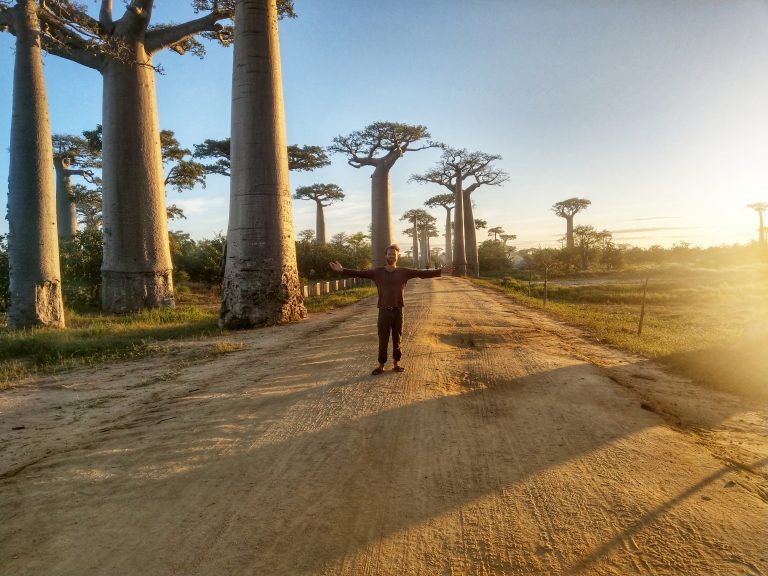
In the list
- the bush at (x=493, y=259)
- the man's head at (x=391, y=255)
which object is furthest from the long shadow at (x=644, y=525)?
the bush at (x=493, y=259)

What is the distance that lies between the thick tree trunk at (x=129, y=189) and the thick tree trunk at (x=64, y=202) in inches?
641

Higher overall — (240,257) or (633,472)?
(240,257)

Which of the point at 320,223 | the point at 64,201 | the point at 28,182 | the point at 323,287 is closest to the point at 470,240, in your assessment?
the point at 320,223

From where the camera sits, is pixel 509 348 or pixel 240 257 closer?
pixel 509 348

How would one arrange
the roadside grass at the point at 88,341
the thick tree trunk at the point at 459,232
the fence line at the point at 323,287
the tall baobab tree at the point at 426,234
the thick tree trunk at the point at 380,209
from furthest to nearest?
1. the tall baobab tree at the point at 426,234
2. the thick tree trunk at the point at 459,232
3. the thick tree trunk at the point at 380,209
4. the fence line at the point at 323,287
5. the roadside grass at the point at 88,341

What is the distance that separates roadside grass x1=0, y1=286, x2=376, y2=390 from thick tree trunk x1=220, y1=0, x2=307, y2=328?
3.01 ft

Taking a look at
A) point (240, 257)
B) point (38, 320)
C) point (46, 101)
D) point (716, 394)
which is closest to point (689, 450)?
point (716, 394)

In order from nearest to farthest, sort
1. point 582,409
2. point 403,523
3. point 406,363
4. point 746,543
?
point 746,543 → point 403,523 → point 582,409 → point 406,363

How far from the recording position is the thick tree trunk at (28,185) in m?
8.05

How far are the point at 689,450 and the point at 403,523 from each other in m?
2.00

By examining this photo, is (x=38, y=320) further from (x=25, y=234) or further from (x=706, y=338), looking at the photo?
(x=706, y=338)

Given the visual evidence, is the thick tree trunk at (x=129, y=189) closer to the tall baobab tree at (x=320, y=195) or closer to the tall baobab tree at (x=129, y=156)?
the tall baobab tree at (x=129, y=156)

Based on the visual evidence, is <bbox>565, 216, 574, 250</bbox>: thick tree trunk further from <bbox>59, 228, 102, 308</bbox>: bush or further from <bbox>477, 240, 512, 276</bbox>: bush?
Result: <bbox>59, 228, 102, 308</bbox>: bush

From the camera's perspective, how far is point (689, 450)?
116 inches
